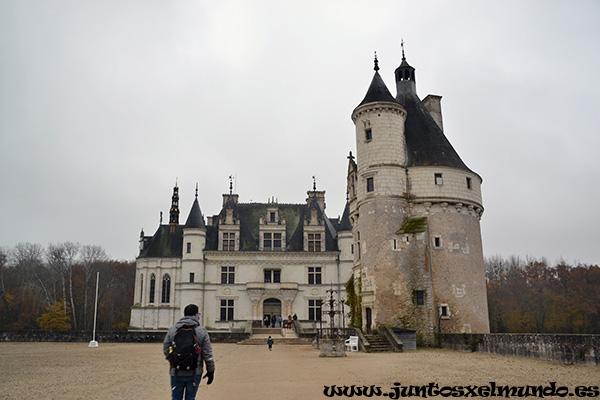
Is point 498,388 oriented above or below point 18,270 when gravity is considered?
below

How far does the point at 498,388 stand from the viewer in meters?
10.0

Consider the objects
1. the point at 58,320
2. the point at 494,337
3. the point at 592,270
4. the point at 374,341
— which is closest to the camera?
the point at 494,337

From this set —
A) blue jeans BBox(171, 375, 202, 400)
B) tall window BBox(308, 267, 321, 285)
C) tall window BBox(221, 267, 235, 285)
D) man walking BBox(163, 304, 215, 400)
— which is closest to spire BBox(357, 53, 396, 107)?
tall window BBox(308, 267, 321, 285)

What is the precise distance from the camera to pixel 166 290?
1655 inches

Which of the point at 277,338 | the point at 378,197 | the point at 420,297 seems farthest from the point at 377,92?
the point at 277,338

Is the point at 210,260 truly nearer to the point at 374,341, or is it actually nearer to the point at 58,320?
the point at 58,320

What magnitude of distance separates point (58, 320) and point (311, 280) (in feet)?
80.8

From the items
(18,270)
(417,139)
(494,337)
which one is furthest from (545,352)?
(18,270)

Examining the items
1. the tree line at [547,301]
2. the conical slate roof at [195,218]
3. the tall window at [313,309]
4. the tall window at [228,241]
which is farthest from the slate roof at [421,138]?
the tree line at [547,301]

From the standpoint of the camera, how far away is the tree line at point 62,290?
4991 cm

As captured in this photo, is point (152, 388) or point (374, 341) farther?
point (374, 341)

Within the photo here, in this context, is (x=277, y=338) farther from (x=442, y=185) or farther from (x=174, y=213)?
(x=174, y=213)

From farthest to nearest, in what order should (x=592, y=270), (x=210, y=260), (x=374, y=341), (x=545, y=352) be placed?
1. (x=592, y=270)
2. (x=210, y=260)
3. (x=374, y=341)
4. (x=545, y=352)

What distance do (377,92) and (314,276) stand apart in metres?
19.3
